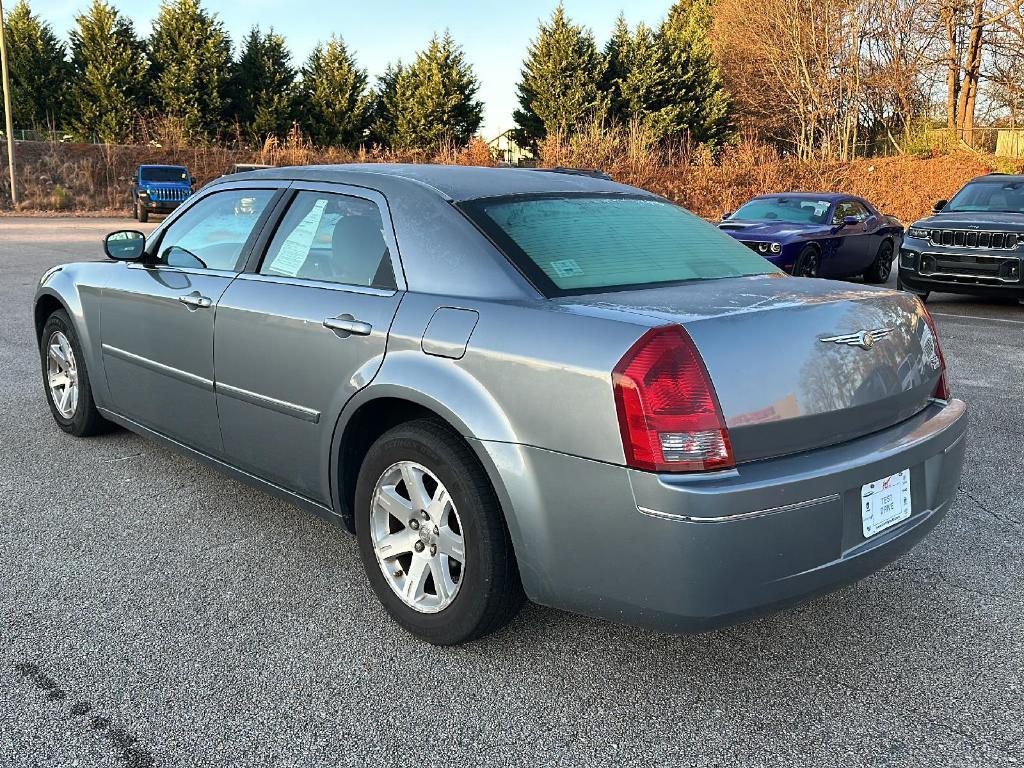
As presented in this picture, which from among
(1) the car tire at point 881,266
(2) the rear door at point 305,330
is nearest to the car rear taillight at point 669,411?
(2) the rear door at point 305,330

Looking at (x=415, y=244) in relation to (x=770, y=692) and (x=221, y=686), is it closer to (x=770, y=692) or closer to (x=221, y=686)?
(x=221, y=686)

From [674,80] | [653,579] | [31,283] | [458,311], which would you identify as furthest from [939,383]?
[674,80]

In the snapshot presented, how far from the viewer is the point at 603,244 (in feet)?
10.7

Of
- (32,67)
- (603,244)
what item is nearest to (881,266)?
(603,244)

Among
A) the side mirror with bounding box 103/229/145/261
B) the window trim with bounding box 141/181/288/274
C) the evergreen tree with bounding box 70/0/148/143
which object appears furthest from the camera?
the evergreen tree with bounding box 70/0/148/143

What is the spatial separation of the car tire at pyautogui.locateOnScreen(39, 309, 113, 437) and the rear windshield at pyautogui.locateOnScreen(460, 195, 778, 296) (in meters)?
2.84

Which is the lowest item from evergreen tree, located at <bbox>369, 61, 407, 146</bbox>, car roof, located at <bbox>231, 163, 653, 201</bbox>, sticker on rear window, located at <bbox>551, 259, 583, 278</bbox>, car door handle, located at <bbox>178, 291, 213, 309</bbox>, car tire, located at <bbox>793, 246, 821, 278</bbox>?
car tire, located at <bbox>793, 246, 821, 278</bbox>

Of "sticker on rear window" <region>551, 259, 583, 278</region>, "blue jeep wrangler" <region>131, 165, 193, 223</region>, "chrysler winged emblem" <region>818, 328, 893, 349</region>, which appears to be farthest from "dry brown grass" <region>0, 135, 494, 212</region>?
"chrysler winged emblem" <region>818, 328, 893, 349</region>

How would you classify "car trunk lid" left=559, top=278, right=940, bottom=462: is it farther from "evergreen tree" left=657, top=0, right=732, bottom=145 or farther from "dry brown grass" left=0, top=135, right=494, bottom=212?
"evergreen tree" left=657, top=0, right=732, bottom=145

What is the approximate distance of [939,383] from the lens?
320 centimetres

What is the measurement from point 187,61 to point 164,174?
14305 mm

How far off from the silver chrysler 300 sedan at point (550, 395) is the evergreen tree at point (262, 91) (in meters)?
41.7

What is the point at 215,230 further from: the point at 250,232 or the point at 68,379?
the point at 68,379

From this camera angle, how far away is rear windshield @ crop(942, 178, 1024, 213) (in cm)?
1165
